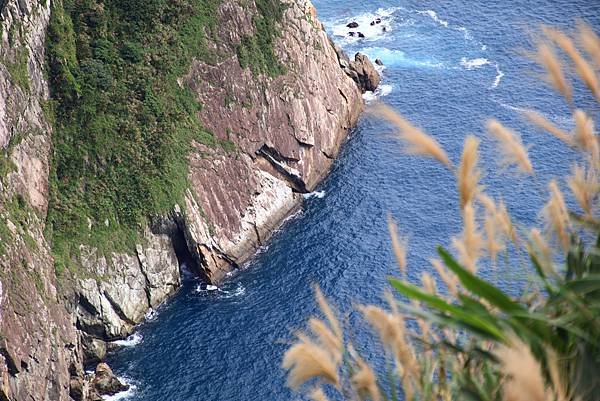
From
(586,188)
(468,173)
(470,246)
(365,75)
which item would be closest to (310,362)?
(470,246)

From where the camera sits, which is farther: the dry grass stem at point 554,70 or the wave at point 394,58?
the wave at point 394,58

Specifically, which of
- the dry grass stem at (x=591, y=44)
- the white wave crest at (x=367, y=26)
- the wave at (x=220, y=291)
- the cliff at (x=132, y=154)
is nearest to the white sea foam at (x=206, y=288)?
the wave at (x=220, y=291)

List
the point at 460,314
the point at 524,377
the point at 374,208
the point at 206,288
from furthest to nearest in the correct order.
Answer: the point at 374,208 < the point at 206,288 < the point at 460,314 < the point at 524,377

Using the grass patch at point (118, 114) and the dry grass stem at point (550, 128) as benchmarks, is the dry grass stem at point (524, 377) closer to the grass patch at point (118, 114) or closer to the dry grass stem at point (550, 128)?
the dry grass stem at point (550, 128)

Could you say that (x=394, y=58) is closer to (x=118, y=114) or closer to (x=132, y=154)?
(x=118, y=114)

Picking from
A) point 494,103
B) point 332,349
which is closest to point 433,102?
point 494,103
